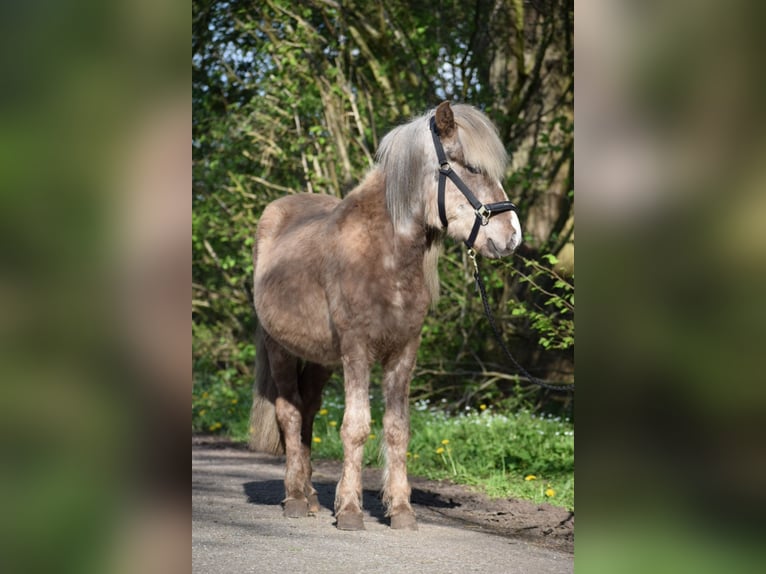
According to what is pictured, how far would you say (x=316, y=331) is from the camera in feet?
18.5

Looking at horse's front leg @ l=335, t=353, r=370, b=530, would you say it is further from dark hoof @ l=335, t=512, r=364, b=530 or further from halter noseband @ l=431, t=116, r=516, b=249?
halter noseband @ l=431, t=116, r=516, b=249

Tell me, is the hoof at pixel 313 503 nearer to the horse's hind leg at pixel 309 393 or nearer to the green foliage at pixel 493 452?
the horse's hind leg at pixel 309 393

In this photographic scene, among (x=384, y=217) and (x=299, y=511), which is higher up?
(x=384, y=217)

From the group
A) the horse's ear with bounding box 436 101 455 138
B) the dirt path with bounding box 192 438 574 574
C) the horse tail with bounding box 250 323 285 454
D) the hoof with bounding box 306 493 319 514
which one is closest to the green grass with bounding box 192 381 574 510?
the dirt path with bounding box 192 438 574 574

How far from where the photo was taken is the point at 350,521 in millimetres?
5191

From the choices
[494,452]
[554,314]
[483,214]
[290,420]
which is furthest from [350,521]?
[554,314]

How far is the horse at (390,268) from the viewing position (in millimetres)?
5094

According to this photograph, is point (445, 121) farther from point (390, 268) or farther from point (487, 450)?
point (487, 450)

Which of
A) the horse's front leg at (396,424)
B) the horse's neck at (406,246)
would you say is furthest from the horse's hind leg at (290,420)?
the horse's neck at (406,246)

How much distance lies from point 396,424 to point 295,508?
901mm

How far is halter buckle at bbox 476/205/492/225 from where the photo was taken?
4.98m
